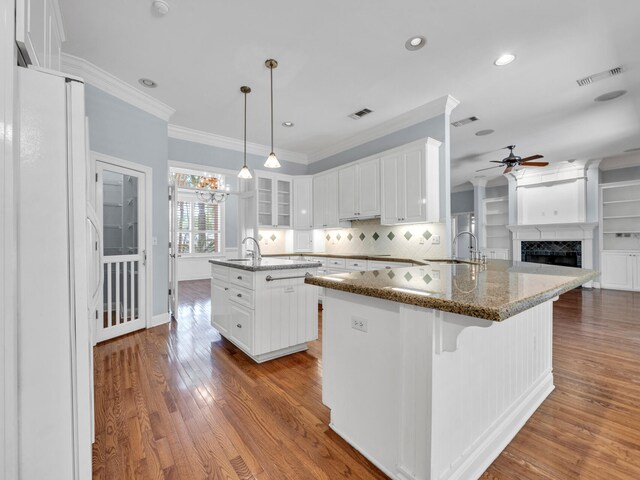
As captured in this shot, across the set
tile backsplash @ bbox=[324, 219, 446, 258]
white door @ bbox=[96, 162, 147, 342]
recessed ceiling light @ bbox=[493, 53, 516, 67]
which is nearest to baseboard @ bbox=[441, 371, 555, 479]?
tile backsplash @ bbox=[324, 219, 446, 258]

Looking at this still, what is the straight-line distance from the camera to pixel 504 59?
9.42 feet

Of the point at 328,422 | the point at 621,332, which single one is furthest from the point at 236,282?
the point at 621,332

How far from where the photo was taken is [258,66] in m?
3.00

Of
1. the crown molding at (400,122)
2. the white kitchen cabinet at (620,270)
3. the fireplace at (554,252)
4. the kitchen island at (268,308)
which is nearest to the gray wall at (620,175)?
the fireplace at (554,252)

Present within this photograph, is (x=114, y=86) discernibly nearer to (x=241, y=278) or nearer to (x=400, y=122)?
(x=241, y=278)

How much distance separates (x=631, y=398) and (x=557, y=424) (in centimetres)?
79

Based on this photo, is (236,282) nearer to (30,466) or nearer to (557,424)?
(30,466)

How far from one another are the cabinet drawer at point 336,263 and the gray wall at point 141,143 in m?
2.48

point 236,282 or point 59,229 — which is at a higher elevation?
point 59,229

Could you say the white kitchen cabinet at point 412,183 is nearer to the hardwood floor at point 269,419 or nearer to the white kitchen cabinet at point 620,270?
the hardwood floor at point 269,419

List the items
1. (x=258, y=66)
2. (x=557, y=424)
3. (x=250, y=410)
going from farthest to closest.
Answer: (x=258, y=66) → (x=250, y=410) → (x=557, y=424)

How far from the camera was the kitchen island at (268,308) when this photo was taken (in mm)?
2561

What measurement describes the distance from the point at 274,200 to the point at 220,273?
8.51 feet

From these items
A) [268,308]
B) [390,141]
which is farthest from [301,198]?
[268,308]
